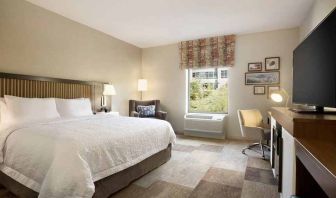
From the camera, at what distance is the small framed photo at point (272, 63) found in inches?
167

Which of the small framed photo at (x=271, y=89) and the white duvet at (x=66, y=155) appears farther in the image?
the small framed photo at (x=271, y=89)

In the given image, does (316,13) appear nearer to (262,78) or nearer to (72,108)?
(262,78)

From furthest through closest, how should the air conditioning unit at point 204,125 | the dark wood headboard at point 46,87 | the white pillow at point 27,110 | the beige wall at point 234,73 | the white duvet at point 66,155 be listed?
the air conditioning unit at point 204,125, the beige wall at point 234,73, the dark wood headboard at point 46,87, the white pillow at point 27,110, the white duvet at point 66,155

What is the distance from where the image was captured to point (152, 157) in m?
2.74

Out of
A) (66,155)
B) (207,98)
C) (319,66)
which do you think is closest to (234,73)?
(207,98)

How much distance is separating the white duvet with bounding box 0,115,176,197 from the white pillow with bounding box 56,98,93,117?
2.49 ft

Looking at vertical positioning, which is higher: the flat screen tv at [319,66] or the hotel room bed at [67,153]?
the flat screen tv at [319,66]

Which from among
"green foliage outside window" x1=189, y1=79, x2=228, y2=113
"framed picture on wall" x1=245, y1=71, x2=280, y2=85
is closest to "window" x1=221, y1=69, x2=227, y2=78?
"green foliage outside window" x1=189, y1=79, x2=228, y2=113

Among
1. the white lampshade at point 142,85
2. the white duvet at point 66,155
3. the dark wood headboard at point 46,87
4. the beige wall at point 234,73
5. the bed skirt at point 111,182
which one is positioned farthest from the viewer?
the white lampshade at point 142,85

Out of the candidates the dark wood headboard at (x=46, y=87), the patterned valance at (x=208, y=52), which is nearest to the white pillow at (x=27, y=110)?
the dark wood headboard at (x=46, y=87)

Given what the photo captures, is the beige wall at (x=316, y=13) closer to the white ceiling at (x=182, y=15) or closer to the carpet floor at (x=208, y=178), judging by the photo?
the white ceiling at (x=182, y=15)

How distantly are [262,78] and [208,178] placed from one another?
290 centimetres

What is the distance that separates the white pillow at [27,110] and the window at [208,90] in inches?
136

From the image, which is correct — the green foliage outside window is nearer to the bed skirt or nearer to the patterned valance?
the patterned valance
